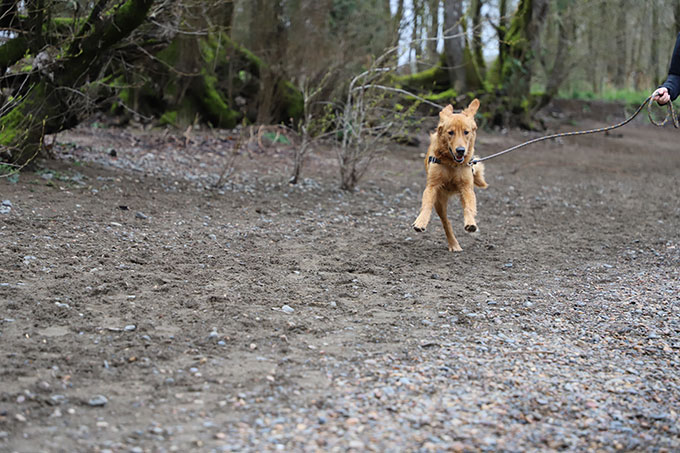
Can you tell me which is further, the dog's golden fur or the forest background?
the forest background

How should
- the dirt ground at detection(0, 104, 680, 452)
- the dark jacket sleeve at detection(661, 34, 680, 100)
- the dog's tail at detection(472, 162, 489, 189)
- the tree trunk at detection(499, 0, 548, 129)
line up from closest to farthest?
the dirt ground at detection(0, 104, 680, 452) < the dark jacket sleeve at detection(661, 34, 680, 100) < the dog's tail at detection(472, 162, 489, 189) < the tree trunk at detection(499, 0, 548, 129)

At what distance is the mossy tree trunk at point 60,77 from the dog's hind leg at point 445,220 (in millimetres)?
4252

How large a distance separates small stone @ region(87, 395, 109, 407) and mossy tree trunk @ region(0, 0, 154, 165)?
5410 mm

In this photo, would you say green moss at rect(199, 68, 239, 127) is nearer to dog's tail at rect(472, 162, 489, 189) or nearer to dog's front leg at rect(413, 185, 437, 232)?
dog's tail at rect(472, 162, 489, 189)

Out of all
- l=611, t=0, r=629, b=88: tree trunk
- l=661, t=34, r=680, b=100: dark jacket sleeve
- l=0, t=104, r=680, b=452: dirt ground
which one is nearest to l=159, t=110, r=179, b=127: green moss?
l=0, t=104, r=680, b=452: dirt ground

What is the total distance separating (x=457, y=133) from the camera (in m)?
6.18

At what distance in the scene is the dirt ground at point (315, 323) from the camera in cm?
330

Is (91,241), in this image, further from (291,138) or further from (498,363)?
(291,138)

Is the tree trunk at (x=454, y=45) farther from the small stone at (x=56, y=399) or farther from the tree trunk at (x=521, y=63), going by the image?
the small stone at (x=56, y=399)

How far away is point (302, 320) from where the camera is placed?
4812 mm

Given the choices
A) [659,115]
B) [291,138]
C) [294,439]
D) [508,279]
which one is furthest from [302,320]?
[659,115]

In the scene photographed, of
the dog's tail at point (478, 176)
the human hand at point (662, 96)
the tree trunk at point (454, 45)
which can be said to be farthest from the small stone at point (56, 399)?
the tree trunk at point (454, 45)

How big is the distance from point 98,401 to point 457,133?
401 centimetres

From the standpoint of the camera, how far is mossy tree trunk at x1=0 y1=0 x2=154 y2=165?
26.8ft
